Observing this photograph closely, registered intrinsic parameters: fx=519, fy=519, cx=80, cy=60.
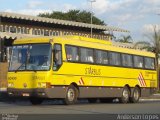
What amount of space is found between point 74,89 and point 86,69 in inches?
55.4

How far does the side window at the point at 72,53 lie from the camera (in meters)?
25.1

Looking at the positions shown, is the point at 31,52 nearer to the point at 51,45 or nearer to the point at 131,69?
the point at 51,45

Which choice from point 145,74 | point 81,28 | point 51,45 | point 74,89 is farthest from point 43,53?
point 81,28

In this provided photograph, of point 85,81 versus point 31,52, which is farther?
point 85,81

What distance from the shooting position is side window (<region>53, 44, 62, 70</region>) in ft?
79.3

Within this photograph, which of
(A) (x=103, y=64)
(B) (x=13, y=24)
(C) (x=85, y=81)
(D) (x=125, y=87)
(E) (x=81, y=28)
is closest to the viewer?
(C) (x=85, y=81)

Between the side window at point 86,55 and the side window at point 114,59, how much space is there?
85.3 inches

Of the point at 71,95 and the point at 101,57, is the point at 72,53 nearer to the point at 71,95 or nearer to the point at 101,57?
the point at 71,95

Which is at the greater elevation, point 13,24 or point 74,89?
point 13,24

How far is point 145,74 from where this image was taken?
33281 mm

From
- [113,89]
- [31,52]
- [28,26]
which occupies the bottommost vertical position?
[113,89]

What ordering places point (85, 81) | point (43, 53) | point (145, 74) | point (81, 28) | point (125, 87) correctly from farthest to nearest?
point (81, 28) → point (145, 74) → point (125, 87) → point (85, 81) → point (43, 53)

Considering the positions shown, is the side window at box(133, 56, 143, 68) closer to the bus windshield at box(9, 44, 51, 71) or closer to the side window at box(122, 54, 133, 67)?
the side window at box(122, 54, 133, 67)

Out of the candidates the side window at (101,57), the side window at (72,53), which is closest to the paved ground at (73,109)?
the side window at (72,53)
